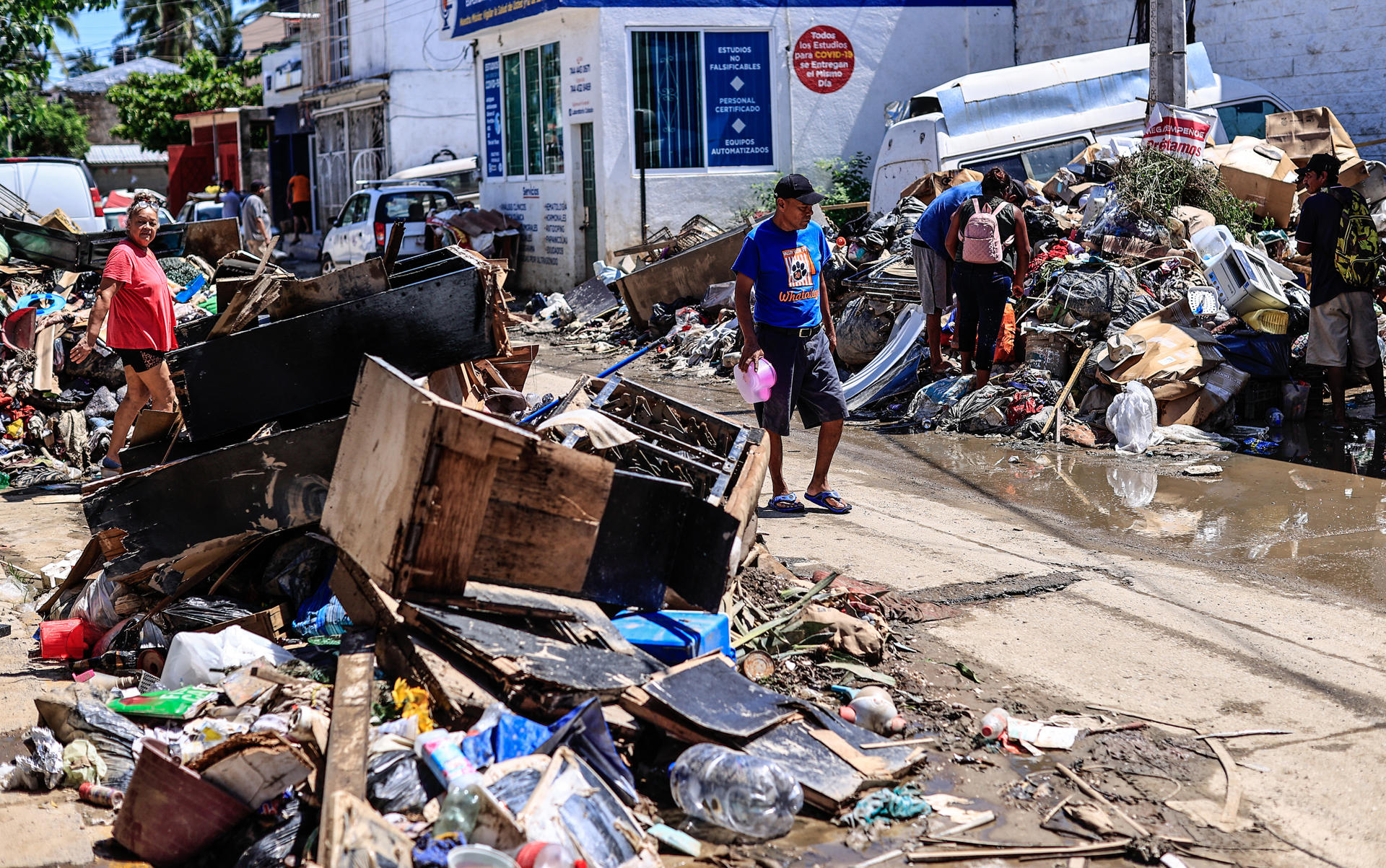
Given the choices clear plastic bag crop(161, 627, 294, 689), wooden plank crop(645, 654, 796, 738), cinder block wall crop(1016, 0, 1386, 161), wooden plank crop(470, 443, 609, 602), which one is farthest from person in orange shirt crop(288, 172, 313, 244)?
wooden plank crop(645, 654, 796, 738)

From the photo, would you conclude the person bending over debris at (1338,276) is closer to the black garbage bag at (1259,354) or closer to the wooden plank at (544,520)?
the black garbage bag at (1259,354)

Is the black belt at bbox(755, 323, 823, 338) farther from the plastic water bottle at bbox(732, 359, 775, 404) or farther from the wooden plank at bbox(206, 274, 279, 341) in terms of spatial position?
the wooden plank at bbox(206, 274, 279, 341)

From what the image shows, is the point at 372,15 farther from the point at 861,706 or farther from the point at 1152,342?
the point at 861,706

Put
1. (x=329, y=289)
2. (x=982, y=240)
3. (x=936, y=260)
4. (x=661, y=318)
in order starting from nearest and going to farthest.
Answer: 1. (x=329, y=289)
2. (x=982, y=240)
3. (x=936, y=260)
4. (x=661, y=318)

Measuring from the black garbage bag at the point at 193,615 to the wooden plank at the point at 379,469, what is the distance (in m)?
0.67

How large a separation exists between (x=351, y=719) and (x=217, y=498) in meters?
1.54

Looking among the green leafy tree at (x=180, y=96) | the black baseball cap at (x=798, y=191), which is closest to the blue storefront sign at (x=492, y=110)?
the black baseball cap at (x=798, y=191)

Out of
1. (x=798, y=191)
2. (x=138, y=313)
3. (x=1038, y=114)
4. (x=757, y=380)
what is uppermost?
(x=1038, y=114)

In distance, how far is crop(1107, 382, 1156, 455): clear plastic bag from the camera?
8352 millimetres

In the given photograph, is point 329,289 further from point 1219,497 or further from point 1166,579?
point 1219,497

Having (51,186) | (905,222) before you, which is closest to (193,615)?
(905,222)

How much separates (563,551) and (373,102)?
84.6 feet

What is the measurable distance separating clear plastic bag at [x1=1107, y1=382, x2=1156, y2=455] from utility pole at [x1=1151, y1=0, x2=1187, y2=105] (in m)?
3.96

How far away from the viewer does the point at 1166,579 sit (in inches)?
221
